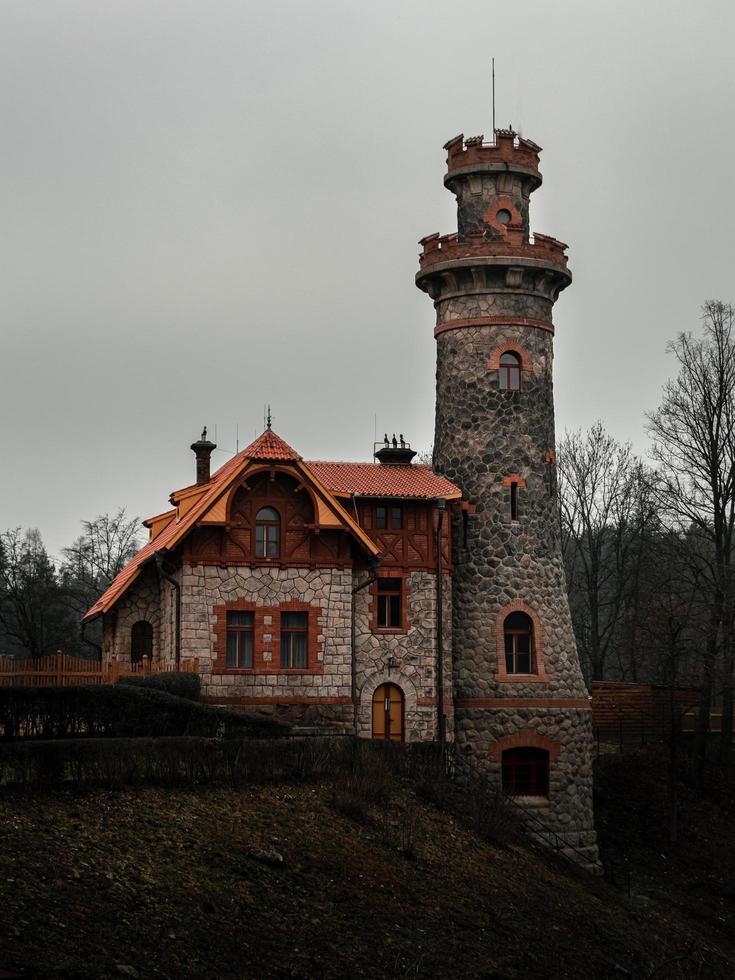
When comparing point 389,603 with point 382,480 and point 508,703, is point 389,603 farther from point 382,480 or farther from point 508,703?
point 508,703

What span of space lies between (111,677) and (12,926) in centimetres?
1567

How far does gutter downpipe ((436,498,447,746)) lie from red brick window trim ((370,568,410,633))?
0.80 metres

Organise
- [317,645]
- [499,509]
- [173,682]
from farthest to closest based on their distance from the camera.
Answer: [499,509]
[317,645]
[173,682]

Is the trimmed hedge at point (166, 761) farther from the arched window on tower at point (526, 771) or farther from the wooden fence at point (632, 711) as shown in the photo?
the wooden fence at point (632, 711)

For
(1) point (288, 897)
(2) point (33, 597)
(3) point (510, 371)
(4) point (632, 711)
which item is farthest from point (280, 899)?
(2) point (33, 597)

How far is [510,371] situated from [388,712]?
9241mm

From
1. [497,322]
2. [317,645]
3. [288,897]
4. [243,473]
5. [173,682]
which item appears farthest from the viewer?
[497,322]

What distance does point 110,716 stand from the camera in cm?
2709

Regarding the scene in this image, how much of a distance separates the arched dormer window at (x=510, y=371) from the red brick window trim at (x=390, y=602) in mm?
5726

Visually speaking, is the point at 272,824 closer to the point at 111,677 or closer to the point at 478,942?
the point at 478,942

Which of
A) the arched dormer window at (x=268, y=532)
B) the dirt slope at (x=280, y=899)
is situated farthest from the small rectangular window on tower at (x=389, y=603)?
the dirt slope at (x=280, y=899)

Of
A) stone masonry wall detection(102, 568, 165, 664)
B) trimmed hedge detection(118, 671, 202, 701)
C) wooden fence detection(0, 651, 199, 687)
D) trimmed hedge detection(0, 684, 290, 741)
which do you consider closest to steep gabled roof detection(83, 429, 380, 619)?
stone masonry wall detection(102, 568, 165, 664)

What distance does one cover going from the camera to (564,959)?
24.3 meters

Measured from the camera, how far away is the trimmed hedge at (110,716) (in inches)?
992
